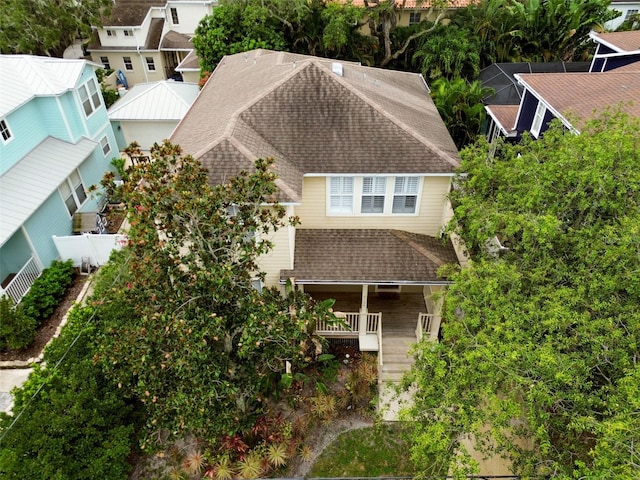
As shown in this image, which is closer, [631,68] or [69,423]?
[69,423]

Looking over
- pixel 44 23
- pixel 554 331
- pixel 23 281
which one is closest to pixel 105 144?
pixel 23 281

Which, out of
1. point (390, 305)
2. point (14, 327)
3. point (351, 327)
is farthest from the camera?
point (390, 305)

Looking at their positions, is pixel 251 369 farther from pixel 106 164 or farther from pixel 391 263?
pixel 106 164

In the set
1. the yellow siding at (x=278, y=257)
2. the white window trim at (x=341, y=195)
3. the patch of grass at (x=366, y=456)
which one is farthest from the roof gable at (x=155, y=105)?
the patch of grass at (x=366, y=456)

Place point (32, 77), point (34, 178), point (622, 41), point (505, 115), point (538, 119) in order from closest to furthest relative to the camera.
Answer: point (34, 178), point (538, 119), point (32, 77), point (622, 41), point (505, 115)

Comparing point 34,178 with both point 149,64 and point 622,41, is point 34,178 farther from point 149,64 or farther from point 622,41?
point 622,41

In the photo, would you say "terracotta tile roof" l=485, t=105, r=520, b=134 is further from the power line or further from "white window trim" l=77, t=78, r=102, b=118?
"white window trim" l=77, t=78, r=102, b=118

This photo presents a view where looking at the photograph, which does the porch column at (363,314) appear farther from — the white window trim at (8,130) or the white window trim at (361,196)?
the white window trim at (8,130)
